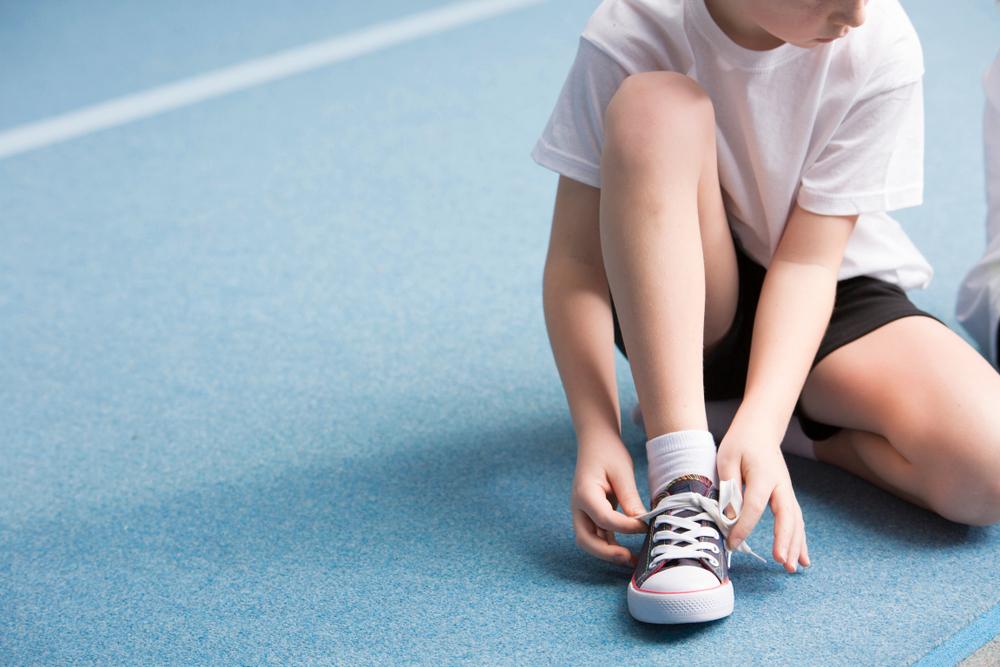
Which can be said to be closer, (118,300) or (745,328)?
(745,328)

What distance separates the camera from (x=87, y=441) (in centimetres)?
122

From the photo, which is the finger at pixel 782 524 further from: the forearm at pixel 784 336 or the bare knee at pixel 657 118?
the bare knee at pixel 657 118

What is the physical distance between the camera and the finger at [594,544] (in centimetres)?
92

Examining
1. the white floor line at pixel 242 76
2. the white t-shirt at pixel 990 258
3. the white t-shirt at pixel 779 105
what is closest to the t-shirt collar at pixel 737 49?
the white t-shirt at pixel 779 105

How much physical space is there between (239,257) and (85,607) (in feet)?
2.32

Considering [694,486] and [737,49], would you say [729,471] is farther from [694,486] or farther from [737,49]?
[737,49]

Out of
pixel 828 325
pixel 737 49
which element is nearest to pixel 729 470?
pixel 828 325

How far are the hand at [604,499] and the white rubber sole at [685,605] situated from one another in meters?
0.06

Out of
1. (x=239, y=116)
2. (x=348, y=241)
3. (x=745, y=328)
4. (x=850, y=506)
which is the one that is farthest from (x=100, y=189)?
(x=850, y=506)

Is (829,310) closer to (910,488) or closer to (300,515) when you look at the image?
(910,488)

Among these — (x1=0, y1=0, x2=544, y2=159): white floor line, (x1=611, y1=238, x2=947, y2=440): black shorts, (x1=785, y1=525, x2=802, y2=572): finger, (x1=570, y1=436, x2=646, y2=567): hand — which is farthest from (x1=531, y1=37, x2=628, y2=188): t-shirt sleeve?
(x1=0, y1=0, x2=544, y2=159): white floor line

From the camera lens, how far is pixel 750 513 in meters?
0.87

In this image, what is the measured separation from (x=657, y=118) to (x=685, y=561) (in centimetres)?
34

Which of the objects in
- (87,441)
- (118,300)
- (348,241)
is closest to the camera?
(87,441)
